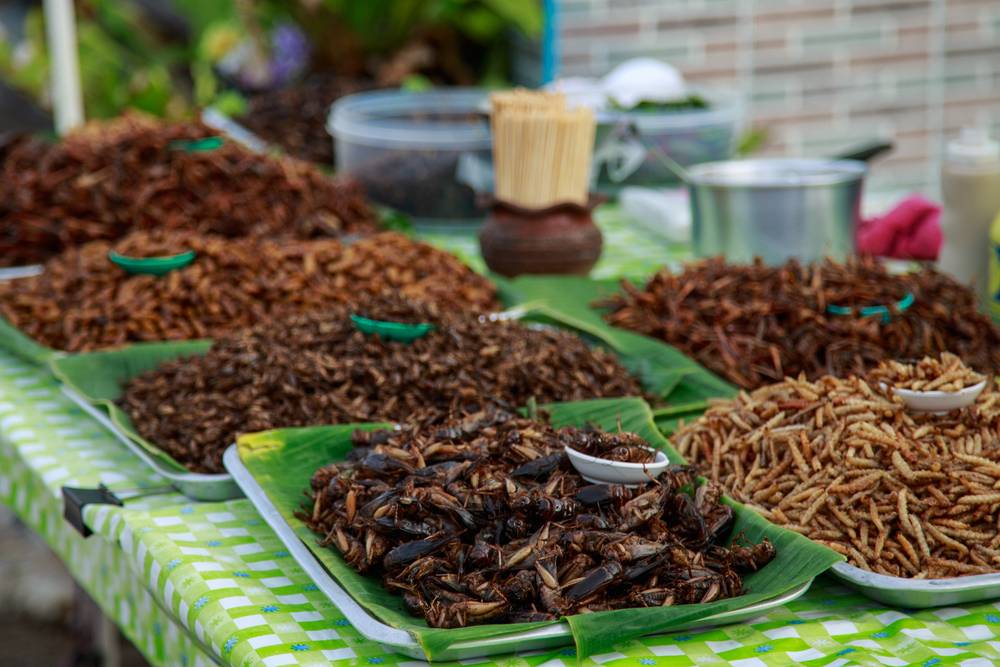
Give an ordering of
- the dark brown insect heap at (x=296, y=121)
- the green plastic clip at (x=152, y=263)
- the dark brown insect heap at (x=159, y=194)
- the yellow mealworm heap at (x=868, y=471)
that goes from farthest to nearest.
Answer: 1. the dark brown insect heap at (x=296, y=121)
2. the dark brown insect heap at (x=159, y=194)
3. the green plastic clip at (x=152, y=263)
4. the yellow mealworm heap at (x=868, y=471)

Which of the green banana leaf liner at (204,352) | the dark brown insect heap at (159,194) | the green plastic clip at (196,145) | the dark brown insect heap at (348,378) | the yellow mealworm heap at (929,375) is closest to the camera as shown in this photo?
the yellow mealworm heap at (929,375)

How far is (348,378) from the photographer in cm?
170

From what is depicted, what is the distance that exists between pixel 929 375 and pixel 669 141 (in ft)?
5.67

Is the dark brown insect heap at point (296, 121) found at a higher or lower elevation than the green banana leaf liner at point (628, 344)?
higher

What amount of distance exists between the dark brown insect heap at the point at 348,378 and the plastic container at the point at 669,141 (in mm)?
1294

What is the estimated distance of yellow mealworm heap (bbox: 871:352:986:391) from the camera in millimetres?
1430

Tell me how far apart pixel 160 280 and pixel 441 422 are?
85 centimetres

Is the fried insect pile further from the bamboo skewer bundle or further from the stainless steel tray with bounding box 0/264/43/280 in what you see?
the stainless steel tray with bounding box 0/264/43/280

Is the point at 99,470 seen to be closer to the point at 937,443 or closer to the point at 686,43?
the point at 937,443

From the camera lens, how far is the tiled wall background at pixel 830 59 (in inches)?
185

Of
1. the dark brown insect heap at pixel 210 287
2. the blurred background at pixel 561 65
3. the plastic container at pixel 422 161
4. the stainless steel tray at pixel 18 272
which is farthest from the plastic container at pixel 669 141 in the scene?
the stainless steel tray at pixel 18 272

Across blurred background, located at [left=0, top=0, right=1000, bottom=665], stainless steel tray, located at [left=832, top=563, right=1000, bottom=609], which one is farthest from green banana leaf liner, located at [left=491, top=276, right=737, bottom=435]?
blurred background, located at [left=0, top=0, right=1000, bottom=665]

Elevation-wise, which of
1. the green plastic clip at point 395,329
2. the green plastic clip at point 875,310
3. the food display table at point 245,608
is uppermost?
the green plastic clip at point 395,329

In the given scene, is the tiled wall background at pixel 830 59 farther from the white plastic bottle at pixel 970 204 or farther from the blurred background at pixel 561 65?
the white plastic bottle at pixel 970 204
